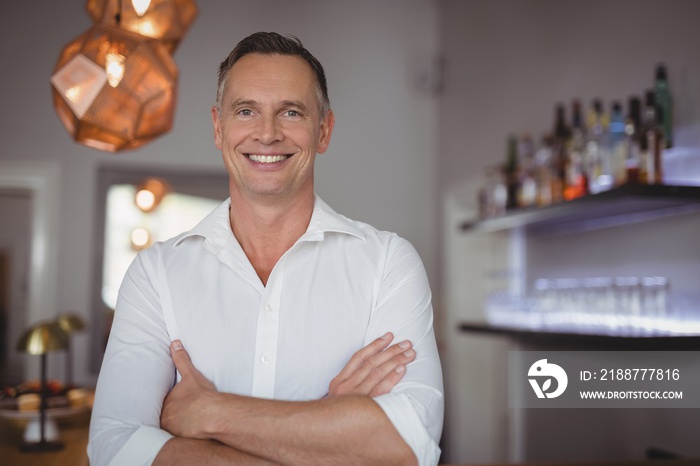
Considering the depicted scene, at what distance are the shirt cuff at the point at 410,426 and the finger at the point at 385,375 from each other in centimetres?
6

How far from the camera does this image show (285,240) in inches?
52.6

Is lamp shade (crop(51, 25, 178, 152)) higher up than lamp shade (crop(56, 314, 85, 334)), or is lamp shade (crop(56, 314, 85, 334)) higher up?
lamp shade (crop(51, 25, 178, 152))

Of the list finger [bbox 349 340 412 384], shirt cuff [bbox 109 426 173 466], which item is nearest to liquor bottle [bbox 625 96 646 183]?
finger [bbox 349 340 412 384]

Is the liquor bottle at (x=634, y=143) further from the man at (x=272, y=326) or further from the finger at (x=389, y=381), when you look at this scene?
the finger at (x=389, y=381)

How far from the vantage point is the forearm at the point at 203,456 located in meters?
1.07

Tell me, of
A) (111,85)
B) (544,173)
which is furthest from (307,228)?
A: (544,173)

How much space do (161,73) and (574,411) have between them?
78.0 inches

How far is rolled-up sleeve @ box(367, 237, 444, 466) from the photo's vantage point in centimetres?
107

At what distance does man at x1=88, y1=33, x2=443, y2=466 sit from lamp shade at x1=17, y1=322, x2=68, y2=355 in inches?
27.8

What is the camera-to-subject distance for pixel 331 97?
4.21 meters

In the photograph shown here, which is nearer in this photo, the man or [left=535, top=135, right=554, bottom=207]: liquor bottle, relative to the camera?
the man

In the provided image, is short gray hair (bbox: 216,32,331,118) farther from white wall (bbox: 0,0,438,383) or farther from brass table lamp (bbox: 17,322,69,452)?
white wall (bbox: 0,0,438,383)

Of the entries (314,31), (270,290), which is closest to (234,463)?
(270,290)

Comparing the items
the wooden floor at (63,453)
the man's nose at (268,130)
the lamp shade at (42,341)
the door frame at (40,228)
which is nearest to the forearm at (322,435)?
the man's nose at (268,130)
